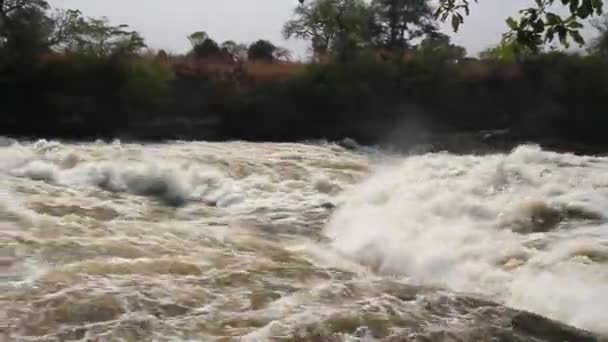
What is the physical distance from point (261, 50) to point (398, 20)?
833 cm

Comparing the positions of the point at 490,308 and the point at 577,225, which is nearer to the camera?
the point at 490,308

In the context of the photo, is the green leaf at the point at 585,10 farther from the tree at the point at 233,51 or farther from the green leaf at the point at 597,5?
the tree at the point at 233,51

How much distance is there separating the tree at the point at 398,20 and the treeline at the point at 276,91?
8250mm

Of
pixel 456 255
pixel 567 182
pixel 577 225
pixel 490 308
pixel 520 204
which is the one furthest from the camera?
pixel 567 182

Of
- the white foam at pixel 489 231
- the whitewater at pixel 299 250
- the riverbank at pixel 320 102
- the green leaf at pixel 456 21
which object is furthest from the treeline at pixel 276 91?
the green leaf at pixel 456 21

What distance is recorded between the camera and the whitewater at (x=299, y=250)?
4332mm

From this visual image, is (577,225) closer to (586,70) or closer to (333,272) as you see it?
(333,272)

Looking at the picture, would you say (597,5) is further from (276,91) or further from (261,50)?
(261,50)

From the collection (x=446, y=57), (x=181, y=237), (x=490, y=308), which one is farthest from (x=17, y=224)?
(x=446, y=57)

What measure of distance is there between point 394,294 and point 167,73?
1461 cm

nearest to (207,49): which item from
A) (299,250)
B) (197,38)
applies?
(197,38)

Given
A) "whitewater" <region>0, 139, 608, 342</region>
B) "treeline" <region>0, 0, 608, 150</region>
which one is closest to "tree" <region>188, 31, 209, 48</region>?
"treeline" <region>0, 0, 608, 150</region>

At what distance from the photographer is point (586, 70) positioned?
20.5m

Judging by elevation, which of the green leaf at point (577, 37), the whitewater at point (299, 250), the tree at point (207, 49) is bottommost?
the whitewater at point (299, 250)
